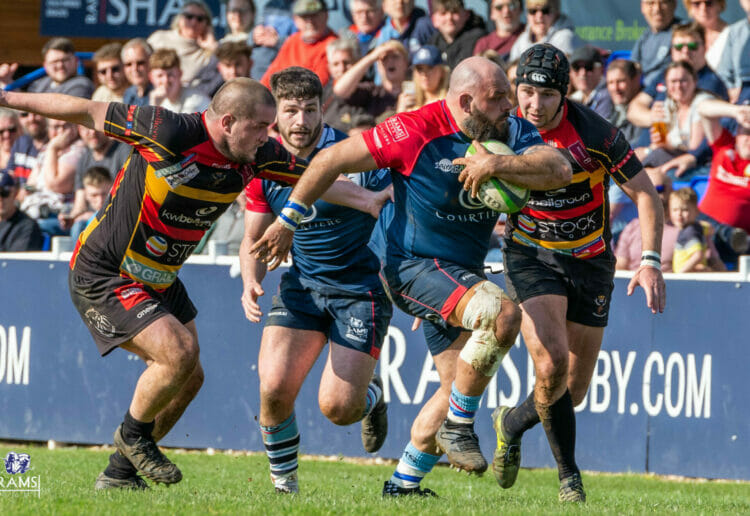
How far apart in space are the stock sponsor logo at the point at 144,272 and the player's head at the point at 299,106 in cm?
129

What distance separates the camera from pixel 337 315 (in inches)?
315

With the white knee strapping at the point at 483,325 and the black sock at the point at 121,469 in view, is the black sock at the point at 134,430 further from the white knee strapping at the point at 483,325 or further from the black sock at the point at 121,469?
the white knee strapping at the point at 483,325

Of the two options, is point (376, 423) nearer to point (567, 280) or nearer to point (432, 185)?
point (567, 280)

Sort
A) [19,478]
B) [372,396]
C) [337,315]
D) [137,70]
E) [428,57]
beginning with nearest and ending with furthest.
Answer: [337,315]
[19,478]
[372,396]
[428,57]
[137,70]

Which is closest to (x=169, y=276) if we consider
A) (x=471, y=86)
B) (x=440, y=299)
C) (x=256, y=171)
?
(x=256, y=171)

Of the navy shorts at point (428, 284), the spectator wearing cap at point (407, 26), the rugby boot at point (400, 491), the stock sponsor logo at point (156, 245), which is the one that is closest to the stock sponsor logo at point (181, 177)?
the stock sponsor logo at point (156, 245)

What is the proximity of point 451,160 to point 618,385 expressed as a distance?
160 inches

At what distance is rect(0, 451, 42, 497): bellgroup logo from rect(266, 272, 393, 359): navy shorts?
1.90 metres

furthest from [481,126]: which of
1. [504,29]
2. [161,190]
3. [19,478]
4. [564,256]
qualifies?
[504,29]

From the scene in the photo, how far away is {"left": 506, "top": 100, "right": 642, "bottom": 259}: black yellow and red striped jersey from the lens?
7734mm

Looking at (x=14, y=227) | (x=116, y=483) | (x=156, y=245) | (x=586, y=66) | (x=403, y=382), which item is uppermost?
(x=586, y=66)

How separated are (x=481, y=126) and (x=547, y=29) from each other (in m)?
6.78

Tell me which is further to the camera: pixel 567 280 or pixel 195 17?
pixel 195 17

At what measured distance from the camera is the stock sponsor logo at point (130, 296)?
7.24 metres
